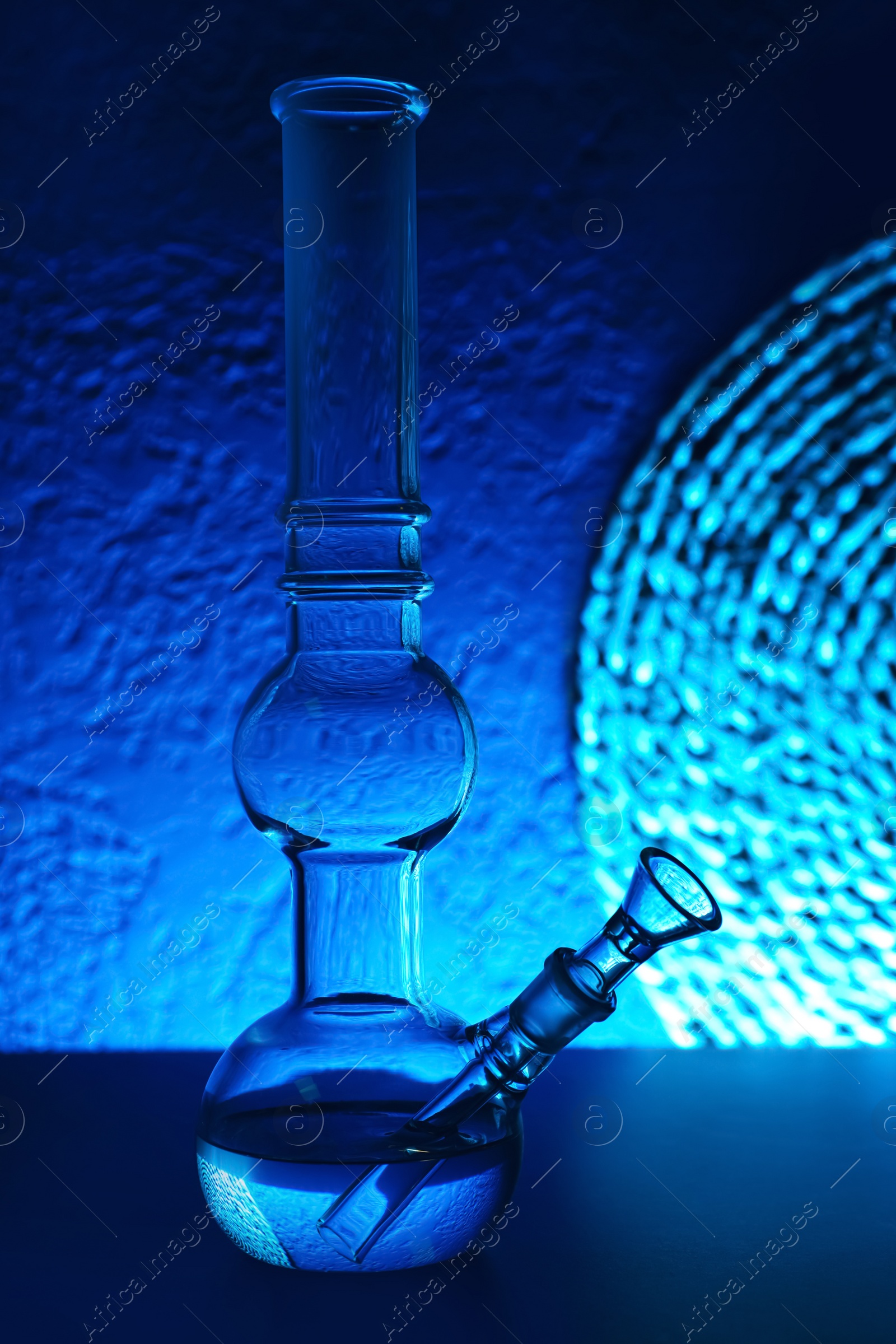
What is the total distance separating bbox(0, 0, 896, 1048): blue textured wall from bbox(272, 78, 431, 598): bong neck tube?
247 mm

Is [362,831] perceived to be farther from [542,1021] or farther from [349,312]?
[349,312]

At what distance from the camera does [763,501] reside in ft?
2.44

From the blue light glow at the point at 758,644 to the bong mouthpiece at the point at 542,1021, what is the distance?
1.06 ft

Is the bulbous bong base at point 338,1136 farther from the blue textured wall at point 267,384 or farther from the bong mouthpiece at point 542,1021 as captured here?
the blue textured wall at point 267,384

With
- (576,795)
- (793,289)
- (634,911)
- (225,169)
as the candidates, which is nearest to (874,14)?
(793,289)

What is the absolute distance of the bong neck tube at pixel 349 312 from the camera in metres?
0.47

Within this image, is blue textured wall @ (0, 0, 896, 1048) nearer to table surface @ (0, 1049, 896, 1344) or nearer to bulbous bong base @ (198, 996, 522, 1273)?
table surface @ (0, 1049, 896, 1344)

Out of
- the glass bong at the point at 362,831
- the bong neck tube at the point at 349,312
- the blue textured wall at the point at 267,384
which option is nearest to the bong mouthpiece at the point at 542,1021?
the glass bong at the point at 362,831

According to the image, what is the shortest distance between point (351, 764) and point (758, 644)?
377 millimetres

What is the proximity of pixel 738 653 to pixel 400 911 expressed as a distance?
13.8 inches

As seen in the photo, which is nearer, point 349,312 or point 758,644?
point 349,312

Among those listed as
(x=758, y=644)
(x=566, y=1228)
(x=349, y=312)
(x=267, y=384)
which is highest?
(x=267, y=384)

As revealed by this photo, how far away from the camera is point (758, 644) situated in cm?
75

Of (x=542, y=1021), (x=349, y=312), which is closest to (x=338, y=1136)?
(x=542, y=1021)
